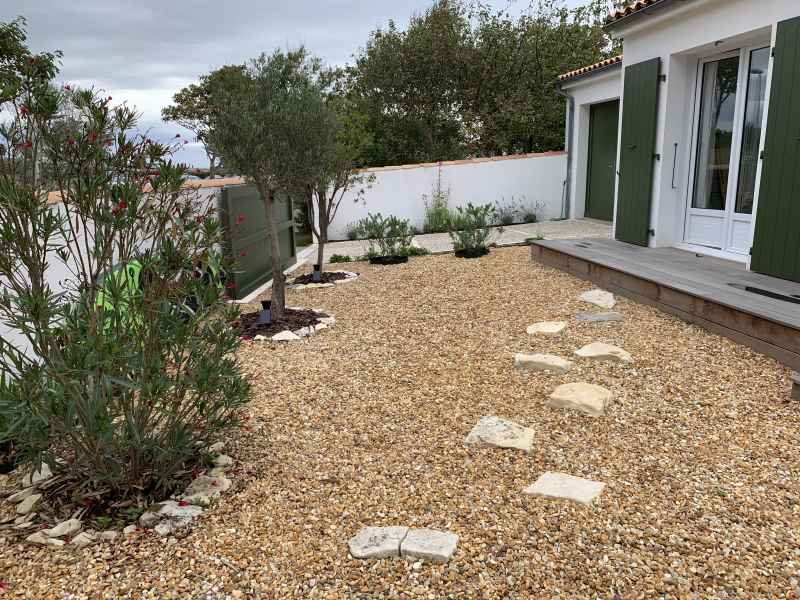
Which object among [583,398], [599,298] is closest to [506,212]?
[599,298]

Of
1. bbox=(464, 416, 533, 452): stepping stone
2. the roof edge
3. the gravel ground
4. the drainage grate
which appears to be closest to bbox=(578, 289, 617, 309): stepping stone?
the gravel ground

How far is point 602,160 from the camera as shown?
11633mm

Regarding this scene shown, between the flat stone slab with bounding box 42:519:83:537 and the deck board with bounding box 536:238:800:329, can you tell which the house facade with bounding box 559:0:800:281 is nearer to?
the deck board with bounding box 536:238:800:329

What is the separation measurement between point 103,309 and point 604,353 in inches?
127

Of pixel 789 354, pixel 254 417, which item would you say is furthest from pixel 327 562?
pixel 789 354

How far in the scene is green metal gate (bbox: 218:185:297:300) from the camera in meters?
6.48

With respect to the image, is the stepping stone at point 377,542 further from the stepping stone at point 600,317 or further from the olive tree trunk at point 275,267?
the olive tree trunk at point 275,267

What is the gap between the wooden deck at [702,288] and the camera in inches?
159

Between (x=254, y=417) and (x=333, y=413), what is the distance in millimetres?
450

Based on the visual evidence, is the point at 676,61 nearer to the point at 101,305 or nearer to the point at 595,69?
the point at 595,69

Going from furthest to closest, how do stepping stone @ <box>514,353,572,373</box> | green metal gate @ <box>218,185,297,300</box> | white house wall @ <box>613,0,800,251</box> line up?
1. green metal gate @ <box>218,185,297,300</box>
2. white house wall @ <box>613,0,800,251</box>
3. stepping stone @ <box>514,353,572,373</box>

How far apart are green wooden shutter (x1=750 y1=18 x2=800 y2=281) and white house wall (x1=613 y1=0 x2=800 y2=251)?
81cm

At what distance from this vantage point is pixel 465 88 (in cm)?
1641

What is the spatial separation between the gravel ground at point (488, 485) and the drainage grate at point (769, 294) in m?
0.60
